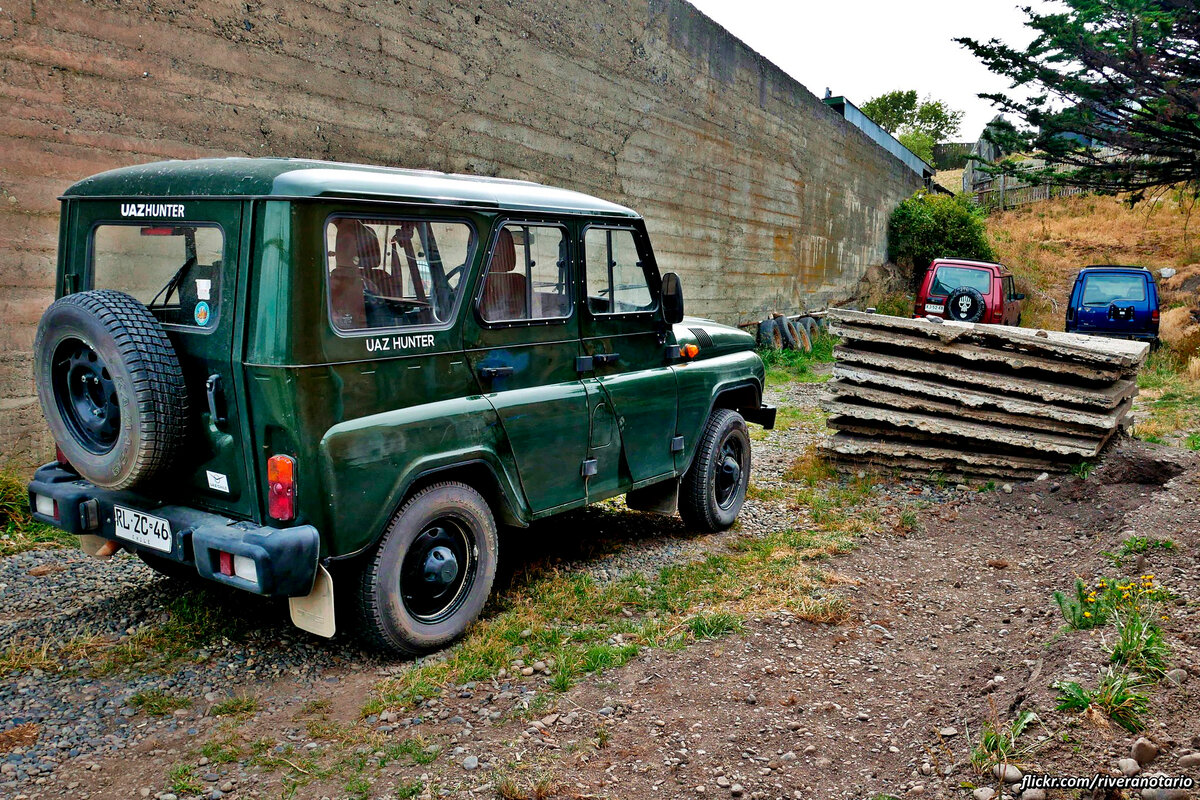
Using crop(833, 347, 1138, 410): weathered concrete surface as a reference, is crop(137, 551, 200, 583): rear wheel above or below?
below

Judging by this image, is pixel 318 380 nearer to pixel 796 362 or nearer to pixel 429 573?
pixel 429 573

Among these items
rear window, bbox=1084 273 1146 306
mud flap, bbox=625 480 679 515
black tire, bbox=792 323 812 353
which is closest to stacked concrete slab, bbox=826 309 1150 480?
mud flap, bbox=625 480 679 515

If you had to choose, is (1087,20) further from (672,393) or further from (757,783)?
(757,783)

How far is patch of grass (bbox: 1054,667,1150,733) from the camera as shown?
300cm

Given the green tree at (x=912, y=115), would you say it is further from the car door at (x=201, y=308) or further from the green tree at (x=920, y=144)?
the car door at (x=201, y=308)

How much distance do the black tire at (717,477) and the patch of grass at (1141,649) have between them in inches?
105

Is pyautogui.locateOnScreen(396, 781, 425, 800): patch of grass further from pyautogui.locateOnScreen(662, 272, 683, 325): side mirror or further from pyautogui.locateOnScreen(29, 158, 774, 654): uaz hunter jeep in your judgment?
pyautogui.locateOnScreen(662, 272, 683, 325): side mirror

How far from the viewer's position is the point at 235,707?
135 inches

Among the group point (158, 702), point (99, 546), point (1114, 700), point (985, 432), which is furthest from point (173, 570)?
point (985, 432)

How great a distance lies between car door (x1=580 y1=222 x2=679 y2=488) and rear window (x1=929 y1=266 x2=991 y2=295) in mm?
10017

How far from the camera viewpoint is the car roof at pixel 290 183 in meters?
3.45

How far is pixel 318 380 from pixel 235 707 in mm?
1353

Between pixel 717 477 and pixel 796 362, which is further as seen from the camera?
pixel 796 362

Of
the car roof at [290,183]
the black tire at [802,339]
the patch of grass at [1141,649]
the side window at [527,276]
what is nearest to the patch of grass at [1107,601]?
the patch of grass at [1141,649]
